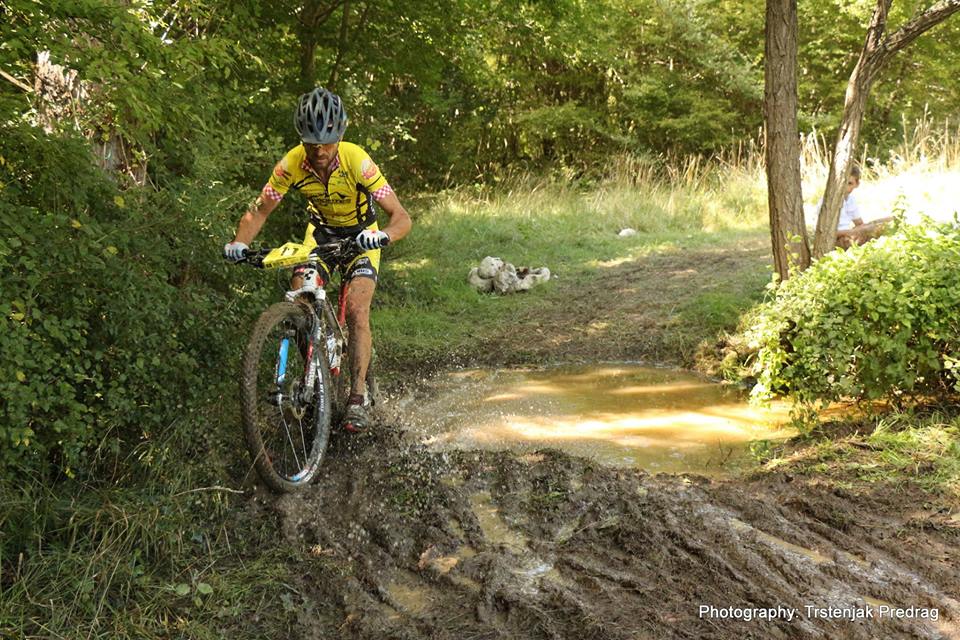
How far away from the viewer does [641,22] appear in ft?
68.7

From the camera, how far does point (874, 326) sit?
5.59 m

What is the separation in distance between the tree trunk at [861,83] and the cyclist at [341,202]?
4.12 m

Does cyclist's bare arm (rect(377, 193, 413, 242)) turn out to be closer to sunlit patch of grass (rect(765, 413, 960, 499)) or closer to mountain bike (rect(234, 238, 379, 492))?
mountain bike (rect(234, 238, 379, 492))

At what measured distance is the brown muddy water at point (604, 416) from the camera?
5617 millimetres

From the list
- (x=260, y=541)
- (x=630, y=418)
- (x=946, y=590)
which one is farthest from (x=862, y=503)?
(x=260, y=541)

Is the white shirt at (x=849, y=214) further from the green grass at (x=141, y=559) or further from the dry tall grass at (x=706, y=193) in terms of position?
the green grass at (x=141, y=559)

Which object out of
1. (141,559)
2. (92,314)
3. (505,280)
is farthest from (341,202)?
(505,280)

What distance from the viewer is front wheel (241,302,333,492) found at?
4133 millimetres

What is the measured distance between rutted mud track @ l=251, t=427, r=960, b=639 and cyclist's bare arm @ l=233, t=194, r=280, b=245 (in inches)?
56.4

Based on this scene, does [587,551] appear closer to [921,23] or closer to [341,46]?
[921,23]

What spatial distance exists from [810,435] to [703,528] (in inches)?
76.7

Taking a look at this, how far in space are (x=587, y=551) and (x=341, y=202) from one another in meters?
2.59

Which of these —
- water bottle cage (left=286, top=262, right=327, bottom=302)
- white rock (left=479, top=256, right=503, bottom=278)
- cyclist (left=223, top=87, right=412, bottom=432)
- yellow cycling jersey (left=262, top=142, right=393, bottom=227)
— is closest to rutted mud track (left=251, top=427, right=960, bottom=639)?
cyclist (left=223, top=87, right=412, bottom=432)

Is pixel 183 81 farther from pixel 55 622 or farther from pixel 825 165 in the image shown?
pixel 825 165
